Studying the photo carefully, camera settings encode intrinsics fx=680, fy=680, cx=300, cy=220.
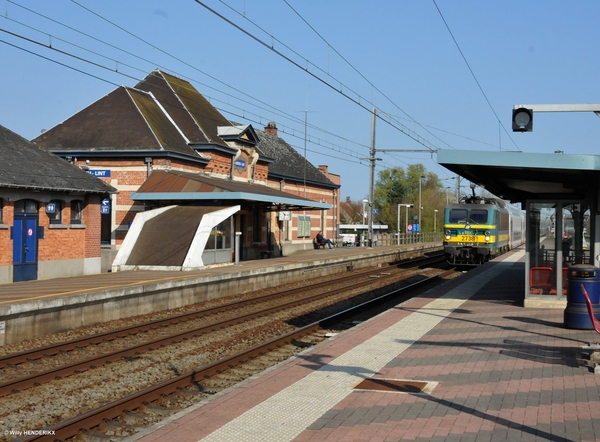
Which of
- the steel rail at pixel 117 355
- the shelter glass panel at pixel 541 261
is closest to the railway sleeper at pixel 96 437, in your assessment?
the steel rail at pixel 117 355

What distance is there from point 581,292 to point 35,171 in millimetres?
16339

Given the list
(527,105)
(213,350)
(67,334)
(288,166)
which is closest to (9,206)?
(67,334)

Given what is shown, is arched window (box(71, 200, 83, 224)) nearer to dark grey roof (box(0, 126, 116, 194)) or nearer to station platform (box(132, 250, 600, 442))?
dark grey roof (box(0, 126, 116, 194))

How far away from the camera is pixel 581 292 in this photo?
1193 cm

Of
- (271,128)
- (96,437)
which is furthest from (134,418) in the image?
(271,128)

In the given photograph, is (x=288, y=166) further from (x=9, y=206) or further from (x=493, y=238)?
(x=9, y=206)

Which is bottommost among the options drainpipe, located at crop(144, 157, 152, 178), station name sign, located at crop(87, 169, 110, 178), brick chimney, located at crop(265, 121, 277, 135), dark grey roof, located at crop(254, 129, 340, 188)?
station name sign, located at crop(87, 169, 110, 178)

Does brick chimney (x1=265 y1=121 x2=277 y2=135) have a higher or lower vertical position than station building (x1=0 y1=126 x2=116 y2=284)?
higher

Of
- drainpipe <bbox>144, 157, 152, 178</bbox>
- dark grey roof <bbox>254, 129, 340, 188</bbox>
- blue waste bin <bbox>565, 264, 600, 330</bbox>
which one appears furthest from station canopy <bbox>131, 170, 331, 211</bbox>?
blue waste bin <bbox>565, 264, 600, 330</bbox>

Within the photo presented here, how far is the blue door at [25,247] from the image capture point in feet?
65.8

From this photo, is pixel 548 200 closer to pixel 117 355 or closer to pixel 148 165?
pixel 117 355

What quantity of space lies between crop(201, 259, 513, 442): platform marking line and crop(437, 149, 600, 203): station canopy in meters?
3.26

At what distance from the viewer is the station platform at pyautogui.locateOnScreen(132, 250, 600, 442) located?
21.6ft

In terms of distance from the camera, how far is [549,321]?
13219 millimetres
